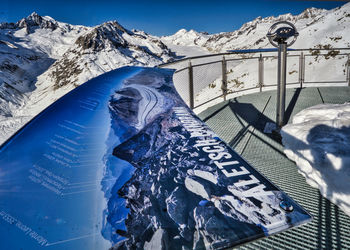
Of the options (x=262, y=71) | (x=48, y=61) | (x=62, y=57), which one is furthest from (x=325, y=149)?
(x=48, y=61)

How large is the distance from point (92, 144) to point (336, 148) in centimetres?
171

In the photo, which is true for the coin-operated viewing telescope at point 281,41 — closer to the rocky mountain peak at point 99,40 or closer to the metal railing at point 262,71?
the metal railing at point 262,71

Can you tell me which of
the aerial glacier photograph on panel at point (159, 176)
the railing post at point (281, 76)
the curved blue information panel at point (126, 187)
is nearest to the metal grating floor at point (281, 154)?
the aerial glacier photograph on panel at point (159, 176)

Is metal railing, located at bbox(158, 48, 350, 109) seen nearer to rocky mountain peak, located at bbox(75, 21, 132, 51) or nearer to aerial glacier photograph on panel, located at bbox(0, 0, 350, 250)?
aerial glacier photograph on panel, located at bbox(0, 0, 350, 250)

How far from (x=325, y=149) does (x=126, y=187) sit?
1.54 metres

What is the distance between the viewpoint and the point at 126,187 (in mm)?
1020

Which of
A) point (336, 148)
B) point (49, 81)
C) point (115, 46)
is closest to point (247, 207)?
point (336, 148)

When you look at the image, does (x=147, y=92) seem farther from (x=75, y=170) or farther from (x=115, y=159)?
(x=75, y=170)

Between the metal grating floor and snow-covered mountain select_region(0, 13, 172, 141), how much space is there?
176ft

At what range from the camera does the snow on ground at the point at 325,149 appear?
1571 mm

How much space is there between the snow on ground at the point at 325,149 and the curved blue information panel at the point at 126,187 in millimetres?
917

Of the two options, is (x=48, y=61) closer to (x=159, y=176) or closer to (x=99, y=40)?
(x=99, y=40)

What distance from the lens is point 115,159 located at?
1161 millimetres

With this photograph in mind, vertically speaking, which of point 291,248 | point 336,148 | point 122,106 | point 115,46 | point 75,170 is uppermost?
point 115,46
